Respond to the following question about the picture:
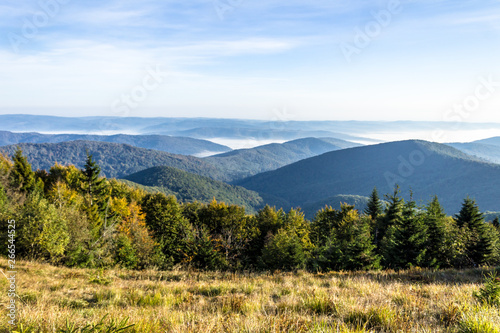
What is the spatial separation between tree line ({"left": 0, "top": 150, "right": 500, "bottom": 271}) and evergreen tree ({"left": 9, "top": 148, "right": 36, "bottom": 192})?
0.15 m

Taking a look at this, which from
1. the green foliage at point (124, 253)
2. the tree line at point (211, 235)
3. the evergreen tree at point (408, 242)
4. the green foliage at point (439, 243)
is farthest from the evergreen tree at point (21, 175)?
the green foliage at point (439, 243)

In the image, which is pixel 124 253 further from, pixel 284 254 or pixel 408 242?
pixel 408 242

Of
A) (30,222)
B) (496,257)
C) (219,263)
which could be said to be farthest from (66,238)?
(496,257)

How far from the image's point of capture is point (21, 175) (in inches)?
1939

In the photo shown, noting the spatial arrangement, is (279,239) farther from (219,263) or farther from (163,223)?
(163,223)

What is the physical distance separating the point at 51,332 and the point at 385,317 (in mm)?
4917

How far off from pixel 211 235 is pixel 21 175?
38947 mm

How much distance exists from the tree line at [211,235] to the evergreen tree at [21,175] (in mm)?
152

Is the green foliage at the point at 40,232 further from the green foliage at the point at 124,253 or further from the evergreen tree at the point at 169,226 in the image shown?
the evergreen tree at the point at 169,226

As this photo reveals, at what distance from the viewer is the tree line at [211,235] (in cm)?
2519

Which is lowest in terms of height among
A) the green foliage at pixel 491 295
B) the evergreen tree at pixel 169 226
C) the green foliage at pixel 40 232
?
the evergreen tree at pixel 169 226

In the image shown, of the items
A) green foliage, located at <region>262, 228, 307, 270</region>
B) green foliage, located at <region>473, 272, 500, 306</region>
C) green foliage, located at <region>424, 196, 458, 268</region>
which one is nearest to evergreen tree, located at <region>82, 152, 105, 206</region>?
green foliage, located at <region>262, 228, 307, 270</region>

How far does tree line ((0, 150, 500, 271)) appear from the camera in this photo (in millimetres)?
25188

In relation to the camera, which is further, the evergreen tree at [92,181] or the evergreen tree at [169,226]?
the evergreen tree at [169,226]
